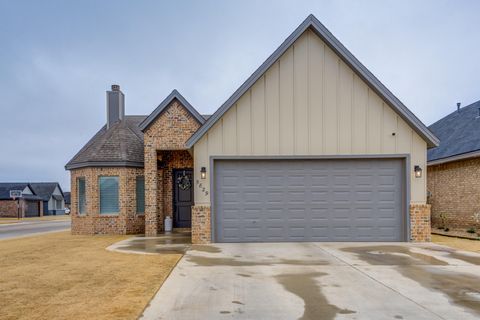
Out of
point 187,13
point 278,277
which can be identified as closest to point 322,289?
point 278,277

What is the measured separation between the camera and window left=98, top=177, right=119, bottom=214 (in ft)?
51.2

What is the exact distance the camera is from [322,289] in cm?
613

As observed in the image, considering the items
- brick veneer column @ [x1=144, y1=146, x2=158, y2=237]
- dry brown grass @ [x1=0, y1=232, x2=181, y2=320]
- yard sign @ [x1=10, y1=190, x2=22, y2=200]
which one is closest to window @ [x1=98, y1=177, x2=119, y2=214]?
brick veneer column @ [x1=144, y1=146, x2=158, y2=237]

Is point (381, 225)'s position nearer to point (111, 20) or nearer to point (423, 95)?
point (111, 20)

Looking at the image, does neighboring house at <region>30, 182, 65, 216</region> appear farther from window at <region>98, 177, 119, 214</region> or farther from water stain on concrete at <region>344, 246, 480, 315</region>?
water stain on concrete at <region>344, 246, 480, 315</region>

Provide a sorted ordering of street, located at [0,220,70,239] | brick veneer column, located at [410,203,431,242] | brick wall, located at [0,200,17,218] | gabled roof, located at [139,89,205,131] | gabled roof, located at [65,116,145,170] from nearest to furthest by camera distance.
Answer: brick veneer column, located at [410,203,431,242], gabled roof, located at [139,89,205,131], gabled roof, located at [65,116,145,170], street, located at [0,220,70,239], brick wall, located at [0,200,17,218]

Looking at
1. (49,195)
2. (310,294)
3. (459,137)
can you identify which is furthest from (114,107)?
(49,195)

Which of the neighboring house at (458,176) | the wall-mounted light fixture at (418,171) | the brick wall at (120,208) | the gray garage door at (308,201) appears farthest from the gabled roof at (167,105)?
the neighboring house at (458,176)

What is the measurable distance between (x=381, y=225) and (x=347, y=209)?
4.00 feet

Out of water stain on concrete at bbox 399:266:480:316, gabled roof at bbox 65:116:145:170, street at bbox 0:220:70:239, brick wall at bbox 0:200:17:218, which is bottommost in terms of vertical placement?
brick wall at bbox 0:200:17:218

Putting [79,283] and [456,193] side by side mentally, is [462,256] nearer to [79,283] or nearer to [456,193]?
[456,193]

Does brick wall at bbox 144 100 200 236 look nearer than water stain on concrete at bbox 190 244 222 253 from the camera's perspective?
No

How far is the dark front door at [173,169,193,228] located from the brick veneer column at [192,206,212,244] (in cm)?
495

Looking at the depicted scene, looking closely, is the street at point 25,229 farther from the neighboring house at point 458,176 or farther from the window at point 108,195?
the neighboring house at point 458,176
